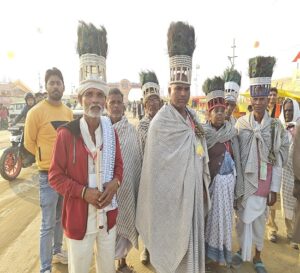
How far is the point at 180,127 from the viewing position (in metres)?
2.82

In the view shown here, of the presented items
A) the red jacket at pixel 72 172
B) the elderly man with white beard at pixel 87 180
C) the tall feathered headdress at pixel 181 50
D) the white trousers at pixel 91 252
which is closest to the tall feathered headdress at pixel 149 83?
the tall feathered headdress at pixel 181 50

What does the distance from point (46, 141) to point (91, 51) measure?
116 centimetres

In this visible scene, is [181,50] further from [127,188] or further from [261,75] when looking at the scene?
[127,188]

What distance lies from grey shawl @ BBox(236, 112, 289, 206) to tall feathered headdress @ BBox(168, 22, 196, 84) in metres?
0.98

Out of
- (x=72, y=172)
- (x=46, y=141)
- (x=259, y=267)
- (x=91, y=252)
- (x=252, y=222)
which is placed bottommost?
(x=259, y=267)

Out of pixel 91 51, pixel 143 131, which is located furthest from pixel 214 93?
pixel 91 51

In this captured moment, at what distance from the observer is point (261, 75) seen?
337 centimetres

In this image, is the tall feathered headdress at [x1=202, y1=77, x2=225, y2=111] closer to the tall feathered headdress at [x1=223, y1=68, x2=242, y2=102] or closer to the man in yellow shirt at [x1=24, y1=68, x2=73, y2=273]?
the tall feathered headdress at [x1=223, y1=68, x2=242, y2=102]

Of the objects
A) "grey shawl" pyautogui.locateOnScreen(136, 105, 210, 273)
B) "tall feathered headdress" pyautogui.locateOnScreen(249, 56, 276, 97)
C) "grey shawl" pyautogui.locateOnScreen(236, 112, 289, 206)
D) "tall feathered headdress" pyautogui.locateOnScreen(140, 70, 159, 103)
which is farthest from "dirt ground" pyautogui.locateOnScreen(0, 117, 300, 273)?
"tall feathered headdress" pyautogui.locateOnScreen(140, 70, 159, 103)

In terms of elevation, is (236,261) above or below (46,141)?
below

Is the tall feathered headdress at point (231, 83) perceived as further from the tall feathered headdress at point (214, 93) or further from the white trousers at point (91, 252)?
the white trousers at point (91, 252)

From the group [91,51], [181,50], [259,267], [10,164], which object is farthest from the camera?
[10,164]

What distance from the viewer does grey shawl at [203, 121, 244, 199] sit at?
311 centimetres

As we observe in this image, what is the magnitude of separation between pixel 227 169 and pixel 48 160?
6.53 ft
